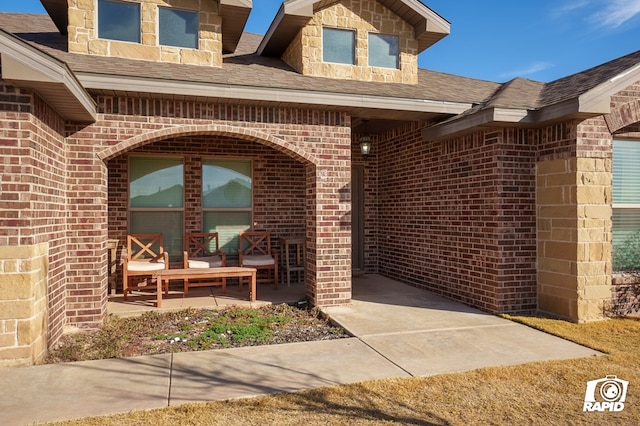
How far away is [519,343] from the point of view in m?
5.00

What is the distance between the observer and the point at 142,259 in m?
8.06

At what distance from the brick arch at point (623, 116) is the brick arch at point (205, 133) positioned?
14.3ft

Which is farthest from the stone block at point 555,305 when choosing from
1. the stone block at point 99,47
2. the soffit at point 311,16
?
the stone block at point 99,47

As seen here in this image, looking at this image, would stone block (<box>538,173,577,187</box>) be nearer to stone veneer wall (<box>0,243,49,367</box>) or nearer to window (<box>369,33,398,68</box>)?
window (<box>369,33,398,68</box>)

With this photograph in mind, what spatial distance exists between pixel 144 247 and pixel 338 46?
5285mm

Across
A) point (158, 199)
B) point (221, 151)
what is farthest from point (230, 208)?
point (158, 199)

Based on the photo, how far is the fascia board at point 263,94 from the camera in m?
5.52

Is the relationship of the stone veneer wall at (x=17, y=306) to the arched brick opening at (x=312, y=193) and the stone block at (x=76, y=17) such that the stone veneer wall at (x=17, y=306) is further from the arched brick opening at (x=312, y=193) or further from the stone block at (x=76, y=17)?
the stone block at (x=76, y=17)

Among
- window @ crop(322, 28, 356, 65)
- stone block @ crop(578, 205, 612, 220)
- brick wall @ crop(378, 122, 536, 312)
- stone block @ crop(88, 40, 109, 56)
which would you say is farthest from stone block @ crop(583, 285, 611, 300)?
stone block @ crop(88, 40, 109, 56)

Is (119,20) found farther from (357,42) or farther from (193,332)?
(193,332)

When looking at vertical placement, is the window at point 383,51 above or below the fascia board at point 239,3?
below

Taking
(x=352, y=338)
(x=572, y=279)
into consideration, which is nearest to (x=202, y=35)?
(x=352, y=338)

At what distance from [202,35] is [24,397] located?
6.00 metres

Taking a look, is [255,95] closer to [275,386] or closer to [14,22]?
[275,386]
